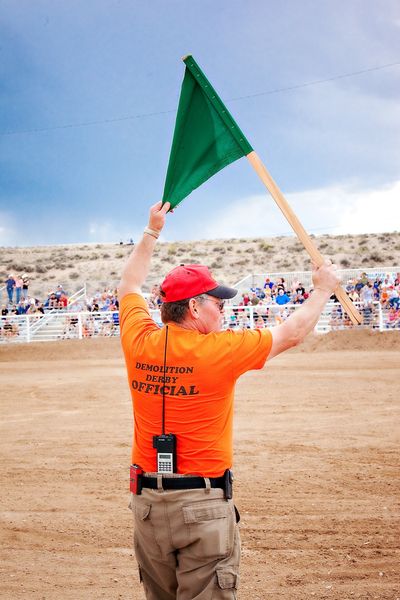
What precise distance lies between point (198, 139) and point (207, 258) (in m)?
56.9

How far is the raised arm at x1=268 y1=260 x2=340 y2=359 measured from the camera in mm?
3123

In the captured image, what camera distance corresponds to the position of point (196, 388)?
3031mm

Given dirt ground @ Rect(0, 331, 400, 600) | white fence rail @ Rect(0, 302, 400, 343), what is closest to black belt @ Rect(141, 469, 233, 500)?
dirt ground @ Rect(0, 331, 400, 600)

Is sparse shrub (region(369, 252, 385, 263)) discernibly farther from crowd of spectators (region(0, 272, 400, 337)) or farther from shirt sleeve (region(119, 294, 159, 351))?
shirt sleeve (region(119, 294, 159, 351))

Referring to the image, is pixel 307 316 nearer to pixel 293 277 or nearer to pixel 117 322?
pixel 117 322

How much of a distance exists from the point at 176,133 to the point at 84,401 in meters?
11.1

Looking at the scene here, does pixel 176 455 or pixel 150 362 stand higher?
pixel 150 362

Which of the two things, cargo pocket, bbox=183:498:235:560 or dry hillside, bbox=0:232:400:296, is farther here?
dry hillside, bbox=0:232:400:296

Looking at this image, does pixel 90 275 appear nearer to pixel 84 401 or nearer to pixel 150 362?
pixel 84 401

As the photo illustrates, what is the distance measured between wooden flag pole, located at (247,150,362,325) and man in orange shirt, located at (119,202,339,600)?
0.22 m

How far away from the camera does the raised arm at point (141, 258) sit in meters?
3.64

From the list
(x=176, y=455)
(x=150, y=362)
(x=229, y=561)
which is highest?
(x=150, y=362)

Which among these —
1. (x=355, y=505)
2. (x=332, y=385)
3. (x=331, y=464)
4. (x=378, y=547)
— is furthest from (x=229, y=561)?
(x=332, y=385)

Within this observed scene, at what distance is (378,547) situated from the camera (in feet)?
18.4
